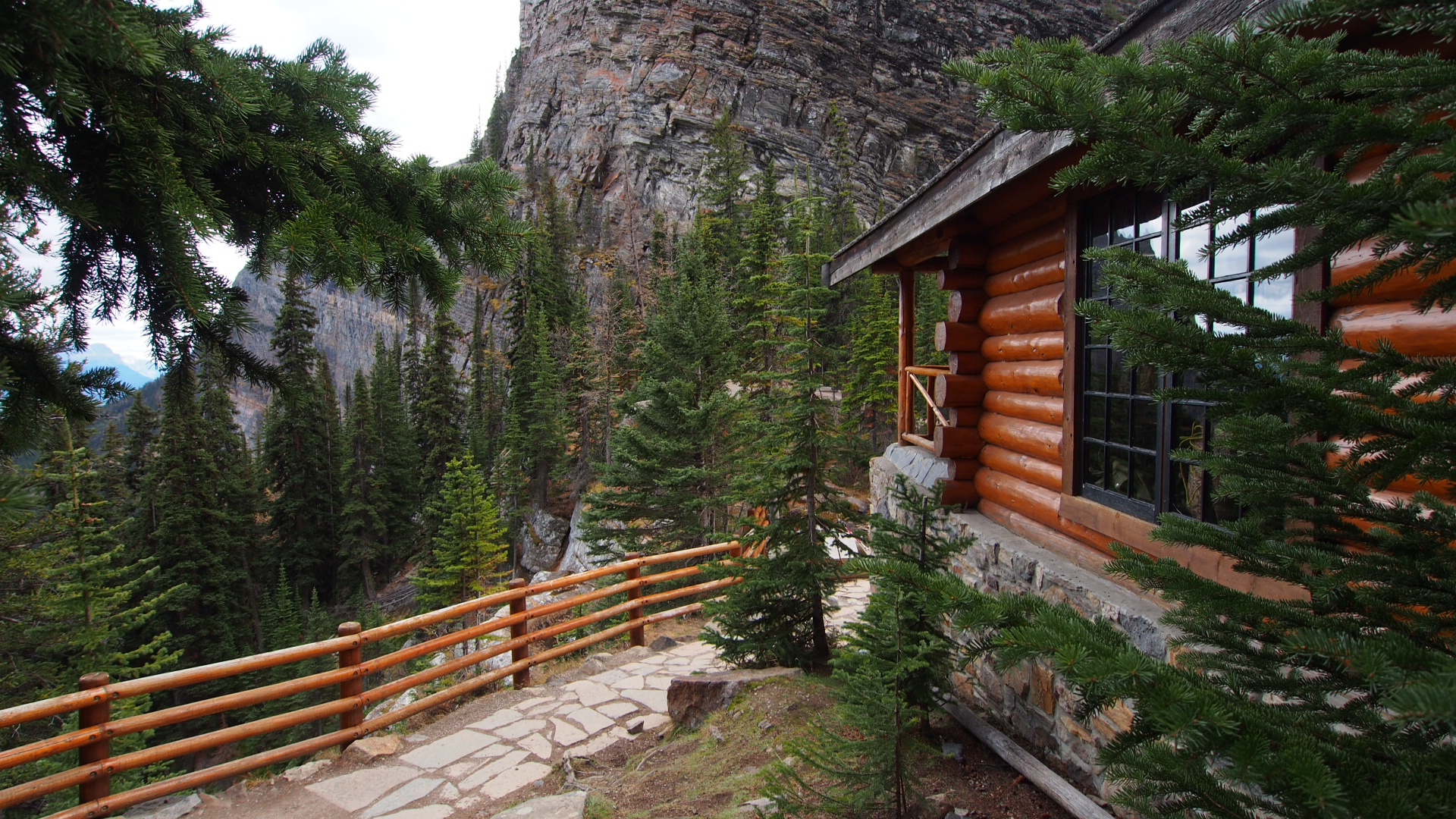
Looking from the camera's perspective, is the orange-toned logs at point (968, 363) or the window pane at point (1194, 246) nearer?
the window pane at point (1194, 246)

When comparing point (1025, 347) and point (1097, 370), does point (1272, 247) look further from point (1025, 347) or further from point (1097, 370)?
point (1025, 347)

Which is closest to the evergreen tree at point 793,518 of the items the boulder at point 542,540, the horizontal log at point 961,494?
the horizontal log at point 961,494

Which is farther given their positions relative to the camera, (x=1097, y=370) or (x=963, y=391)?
(x=963, y=391)

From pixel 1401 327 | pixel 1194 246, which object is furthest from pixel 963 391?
pixel 1401 327

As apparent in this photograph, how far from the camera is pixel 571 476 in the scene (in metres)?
31.5

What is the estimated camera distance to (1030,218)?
5.07 m

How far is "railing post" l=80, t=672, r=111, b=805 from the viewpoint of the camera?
166 inches

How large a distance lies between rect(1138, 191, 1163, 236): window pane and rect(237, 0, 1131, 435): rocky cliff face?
44.4m

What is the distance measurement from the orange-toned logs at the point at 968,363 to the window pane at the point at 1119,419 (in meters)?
2.00

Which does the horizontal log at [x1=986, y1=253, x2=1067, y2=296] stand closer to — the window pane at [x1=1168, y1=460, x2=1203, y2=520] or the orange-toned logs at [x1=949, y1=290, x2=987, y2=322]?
the orange-toned logs at [x1=949, y1=290, x2=987, y2=322]

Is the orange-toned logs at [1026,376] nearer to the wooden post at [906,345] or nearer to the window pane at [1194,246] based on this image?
the window pane at [1194,246]

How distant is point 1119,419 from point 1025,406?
1.15 meters

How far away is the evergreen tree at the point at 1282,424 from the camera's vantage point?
3.42ft

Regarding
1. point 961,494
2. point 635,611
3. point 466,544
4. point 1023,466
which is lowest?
point 466,544
